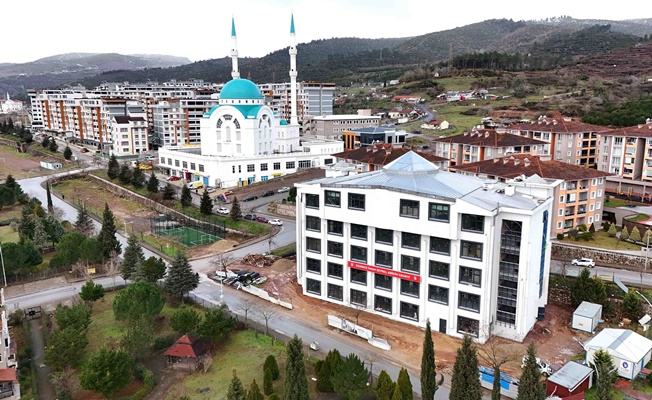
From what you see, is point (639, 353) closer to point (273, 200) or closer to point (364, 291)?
point (364, 291)

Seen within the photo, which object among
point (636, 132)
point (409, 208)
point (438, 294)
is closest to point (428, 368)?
point (438, 294)

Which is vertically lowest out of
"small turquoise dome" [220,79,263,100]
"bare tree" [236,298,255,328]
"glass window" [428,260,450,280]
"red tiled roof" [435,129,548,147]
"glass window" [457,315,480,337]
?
"bare tree" [236,298,255,328]

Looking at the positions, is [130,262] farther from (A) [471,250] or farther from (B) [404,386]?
(A) [471,250]

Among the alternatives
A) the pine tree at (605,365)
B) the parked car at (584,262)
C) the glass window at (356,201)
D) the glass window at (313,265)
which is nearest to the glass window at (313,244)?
the glass window at (313,265)

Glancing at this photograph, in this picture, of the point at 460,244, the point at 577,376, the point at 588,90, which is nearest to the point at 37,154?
the point at 460,244

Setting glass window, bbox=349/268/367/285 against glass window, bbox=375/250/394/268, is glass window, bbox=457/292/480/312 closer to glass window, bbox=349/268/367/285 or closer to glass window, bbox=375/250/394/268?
glass window, bbox=375/250/394/268

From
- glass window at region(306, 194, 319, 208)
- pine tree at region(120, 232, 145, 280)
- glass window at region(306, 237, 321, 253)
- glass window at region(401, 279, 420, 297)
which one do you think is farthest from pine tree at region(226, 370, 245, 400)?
pine tree at region(120, 232, 145, 280)
